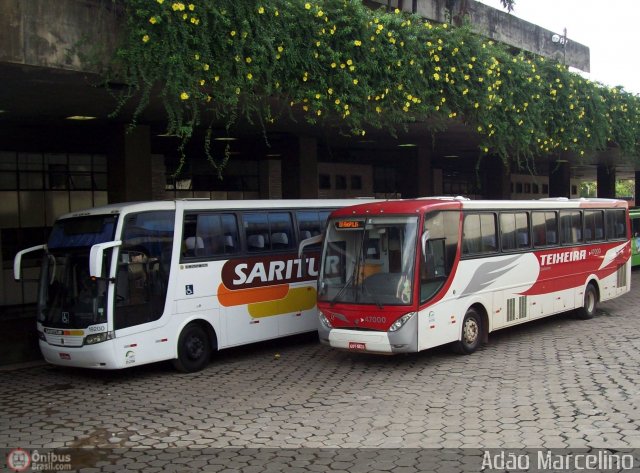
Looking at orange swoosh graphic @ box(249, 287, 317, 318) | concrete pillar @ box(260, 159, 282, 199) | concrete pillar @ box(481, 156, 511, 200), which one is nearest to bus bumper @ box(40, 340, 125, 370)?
orange swoosh graphic @ box(249, 287, 317, 318)

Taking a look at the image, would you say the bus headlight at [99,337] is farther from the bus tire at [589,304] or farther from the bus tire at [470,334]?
the bus tire at [589,304]

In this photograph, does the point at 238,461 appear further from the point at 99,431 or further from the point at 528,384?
the point at 528,384

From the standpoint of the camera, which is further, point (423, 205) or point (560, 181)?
point (560, 181)

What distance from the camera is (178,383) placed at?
10.2 metres

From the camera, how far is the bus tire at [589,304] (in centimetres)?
1512

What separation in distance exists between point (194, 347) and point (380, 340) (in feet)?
10.1

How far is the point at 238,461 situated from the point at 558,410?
3.77 metres

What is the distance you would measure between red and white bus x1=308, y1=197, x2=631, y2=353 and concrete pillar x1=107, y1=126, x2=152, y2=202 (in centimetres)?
550

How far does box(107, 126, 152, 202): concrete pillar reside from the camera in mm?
15547

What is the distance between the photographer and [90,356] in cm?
989

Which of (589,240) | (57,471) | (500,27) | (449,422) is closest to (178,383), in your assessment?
(57,471)

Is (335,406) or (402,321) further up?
(402,321)

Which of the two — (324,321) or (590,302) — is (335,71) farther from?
(590,302)

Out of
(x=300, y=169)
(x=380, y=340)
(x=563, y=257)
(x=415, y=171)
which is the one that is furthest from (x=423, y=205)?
(x=415, y=171)
